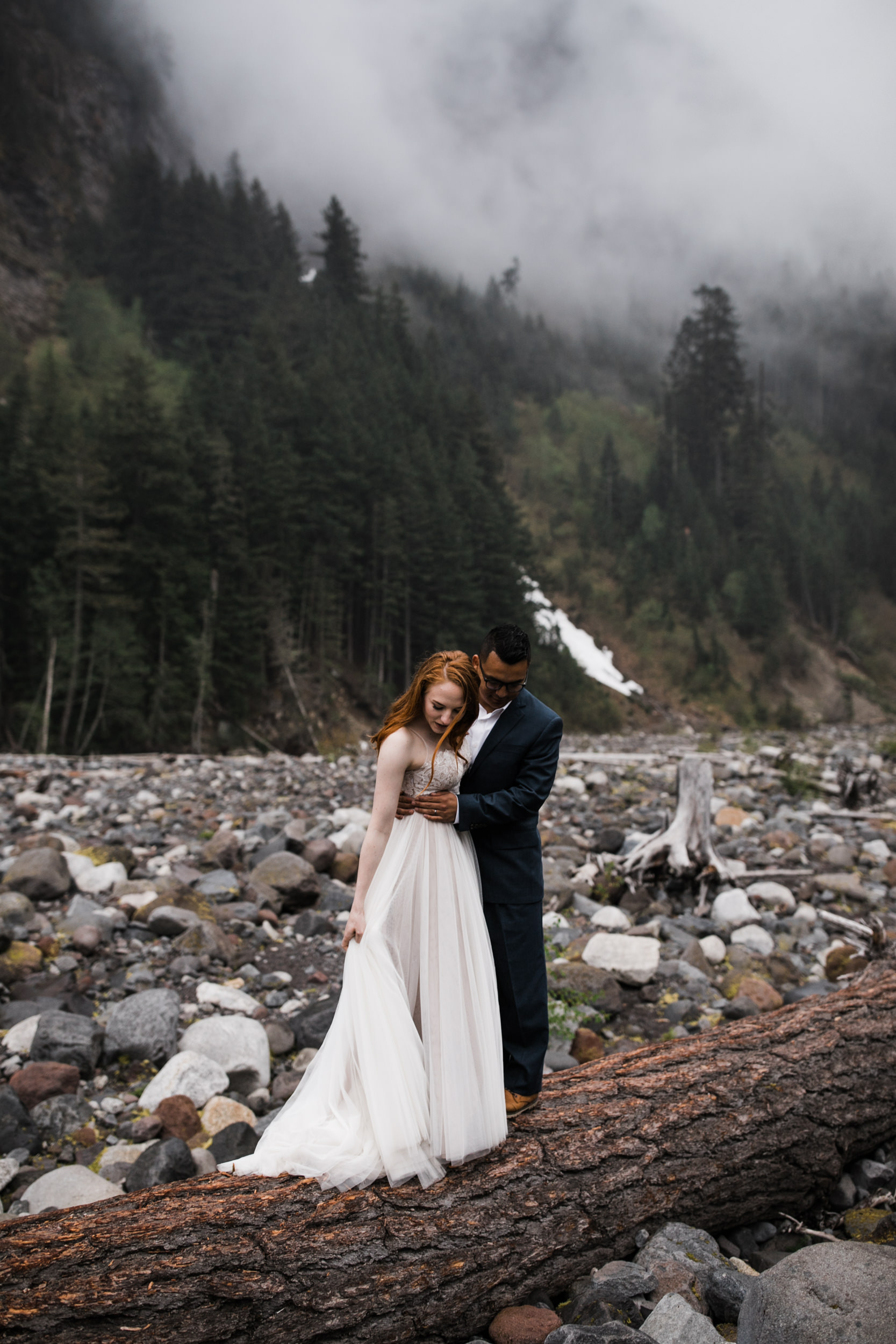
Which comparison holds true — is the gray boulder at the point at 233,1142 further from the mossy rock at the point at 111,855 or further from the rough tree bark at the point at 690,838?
the rough tree bark at the point at 690,838

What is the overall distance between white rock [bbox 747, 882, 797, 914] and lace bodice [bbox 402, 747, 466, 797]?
19.0ft

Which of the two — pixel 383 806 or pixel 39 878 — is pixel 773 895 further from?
pixel 39 878

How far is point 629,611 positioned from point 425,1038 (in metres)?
48.0

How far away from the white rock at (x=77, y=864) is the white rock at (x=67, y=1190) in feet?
14.2

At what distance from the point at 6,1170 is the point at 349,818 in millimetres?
6415

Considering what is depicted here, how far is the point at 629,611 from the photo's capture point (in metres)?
49.1

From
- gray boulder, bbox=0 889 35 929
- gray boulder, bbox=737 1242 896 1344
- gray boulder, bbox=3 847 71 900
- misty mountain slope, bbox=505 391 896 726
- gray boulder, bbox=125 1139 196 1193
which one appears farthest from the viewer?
misty mountain slope, bbox=505 391 896 726

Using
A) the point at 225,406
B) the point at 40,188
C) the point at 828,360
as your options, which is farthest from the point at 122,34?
the point at 828,360

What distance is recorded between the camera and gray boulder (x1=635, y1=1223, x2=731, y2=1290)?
282 centimetres

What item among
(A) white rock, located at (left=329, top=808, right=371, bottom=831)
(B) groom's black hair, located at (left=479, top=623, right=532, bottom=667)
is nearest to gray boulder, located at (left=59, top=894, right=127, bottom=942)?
(A) white rock, located at (left=329, top=808, right=371, bottom=831)

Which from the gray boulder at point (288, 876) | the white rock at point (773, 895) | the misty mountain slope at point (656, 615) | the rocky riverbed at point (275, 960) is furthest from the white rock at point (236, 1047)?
the misty mountain slope at point (656, 615)

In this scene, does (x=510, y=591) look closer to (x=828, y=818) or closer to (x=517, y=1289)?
(x=828, y=818)

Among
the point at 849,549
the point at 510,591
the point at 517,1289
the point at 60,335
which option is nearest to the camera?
the point at 517,1289

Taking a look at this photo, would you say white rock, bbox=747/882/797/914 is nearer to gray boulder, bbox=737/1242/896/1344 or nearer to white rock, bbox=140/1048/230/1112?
gray boulder, bbox=737/1242/896/1344
